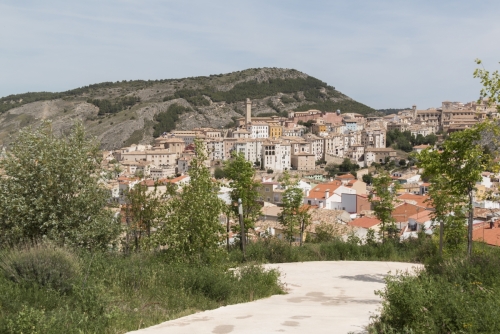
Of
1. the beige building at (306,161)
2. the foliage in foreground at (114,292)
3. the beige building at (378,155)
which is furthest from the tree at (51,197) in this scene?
the beige building at (378,155)

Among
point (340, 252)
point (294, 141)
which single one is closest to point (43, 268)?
point (340, 252)

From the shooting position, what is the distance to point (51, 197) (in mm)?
9117

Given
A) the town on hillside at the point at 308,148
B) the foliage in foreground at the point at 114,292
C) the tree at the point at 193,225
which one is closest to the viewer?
the foliage in foreground at the point at 114,292

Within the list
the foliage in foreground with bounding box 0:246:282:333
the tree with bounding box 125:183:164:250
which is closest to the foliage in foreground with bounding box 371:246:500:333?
the foliage in foreground with bounding box 0:246:282:333

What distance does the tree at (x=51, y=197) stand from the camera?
8.92 meters

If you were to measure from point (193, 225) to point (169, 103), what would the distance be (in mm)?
132968

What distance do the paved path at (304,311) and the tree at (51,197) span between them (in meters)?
3.77

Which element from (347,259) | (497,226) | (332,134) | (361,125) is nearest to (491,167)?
(347,259)

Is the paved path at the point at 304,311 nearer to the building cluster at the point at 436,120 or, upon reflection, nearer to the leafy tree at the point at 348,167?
the leafy tree at the point at 348,167

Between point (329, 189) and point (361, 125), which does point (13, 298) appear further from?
point (361, 125)

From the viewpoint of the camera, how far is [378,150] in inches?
3548

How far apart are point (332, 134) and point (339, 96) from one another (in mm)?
69612

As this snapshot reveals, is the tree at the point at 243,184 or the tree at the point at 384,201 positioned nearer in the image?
the tree at the point at 243,184

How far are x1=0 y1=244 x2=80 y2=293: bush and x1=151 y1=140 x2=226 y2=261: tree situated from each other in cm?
205
